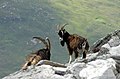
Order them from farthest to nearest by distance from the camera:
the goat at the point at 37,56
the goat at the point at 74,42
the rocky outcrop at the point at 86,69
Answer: the goat at the point at 74,42 → the goat at the point at 37,56 → the rocky outcrop at the point at 86,69

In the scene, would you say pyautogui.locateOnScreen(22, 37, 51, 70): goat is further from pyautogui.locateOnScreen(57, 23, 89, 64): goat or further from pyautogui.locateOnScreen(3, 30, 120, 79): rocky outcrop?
pyautogui.locateOnScreen(57, 23, 89, 64): goat

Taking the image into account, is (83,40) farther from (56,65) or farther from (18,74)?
(18,74)

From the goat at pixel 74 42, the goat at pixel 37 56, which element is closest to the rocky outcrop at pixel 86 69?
the goat at pixel 37 56

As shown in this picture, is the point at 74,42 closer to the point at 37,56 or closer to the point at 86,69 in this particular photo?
the point at 37,56

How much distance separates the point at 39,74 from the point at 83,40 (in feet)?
19.3

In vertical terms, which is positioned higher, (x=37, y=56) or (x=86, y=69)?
(x=86, y=69)

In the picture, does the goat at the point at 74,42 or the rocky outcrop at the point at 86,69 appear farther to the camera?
the goat at the point at 74,42

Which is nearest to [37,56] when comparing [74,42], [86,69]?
[74,42]

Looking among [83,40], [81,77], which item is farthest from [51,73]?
[83,40]

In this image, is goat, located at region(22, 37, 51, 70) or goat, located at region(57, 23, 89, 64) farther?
goat, located at region(57, 23, 89, 64)

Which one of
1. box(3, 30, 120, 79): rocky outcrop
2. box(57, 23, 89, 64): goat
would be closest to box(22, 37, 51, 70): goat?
box(3, 30, 120, 79): rocky outcrop

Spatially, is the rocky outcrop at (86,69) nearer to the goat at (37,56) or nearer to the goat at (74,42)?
the goat at (37,56)

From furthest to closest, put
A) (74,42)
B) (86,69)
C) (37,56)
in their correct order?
(74,42) → (37,56) → (86,69)

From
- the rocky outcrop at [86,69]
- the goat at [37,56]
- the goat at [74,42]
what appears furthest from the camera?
the goat at [74,42]
